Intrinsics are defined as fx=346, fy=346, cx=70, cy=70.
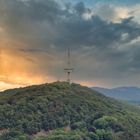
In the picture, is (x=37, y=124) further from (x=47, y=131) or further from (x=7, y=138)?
(x=7, y=138)

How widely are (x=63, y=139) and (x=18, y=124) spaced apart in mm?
32565

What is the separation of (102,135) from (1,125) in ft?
188

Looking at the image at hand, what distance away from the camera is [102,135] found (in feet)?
630

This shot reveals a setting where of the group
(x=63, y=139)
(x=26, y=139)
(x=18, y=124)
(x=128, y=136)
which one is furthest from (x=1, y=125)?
(x=128, y=136)

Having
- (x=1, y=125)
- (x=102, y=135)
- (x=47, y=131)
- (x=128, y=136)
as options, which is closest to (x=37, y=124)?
(x=47, y=131)

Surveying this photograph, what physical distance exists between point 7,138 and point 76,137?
36.1 m

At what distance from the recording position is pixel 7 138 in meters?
181

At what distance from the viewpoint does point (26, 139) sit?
17938 centimetres

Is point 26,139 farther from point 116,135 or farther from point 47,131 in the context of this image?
point 116,135

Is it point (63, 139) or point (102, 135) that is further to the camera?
point (102, 135)

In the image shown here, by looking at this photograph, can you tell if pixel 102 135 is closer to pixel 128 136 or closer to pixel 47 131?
pixel 128 136

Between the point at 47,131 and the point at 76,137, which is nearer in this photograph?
the point at 76,137

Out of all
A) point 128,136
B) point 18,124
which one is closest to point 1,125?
point 18,124

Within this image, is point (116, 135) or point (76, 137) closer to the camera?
point (76, 137)
